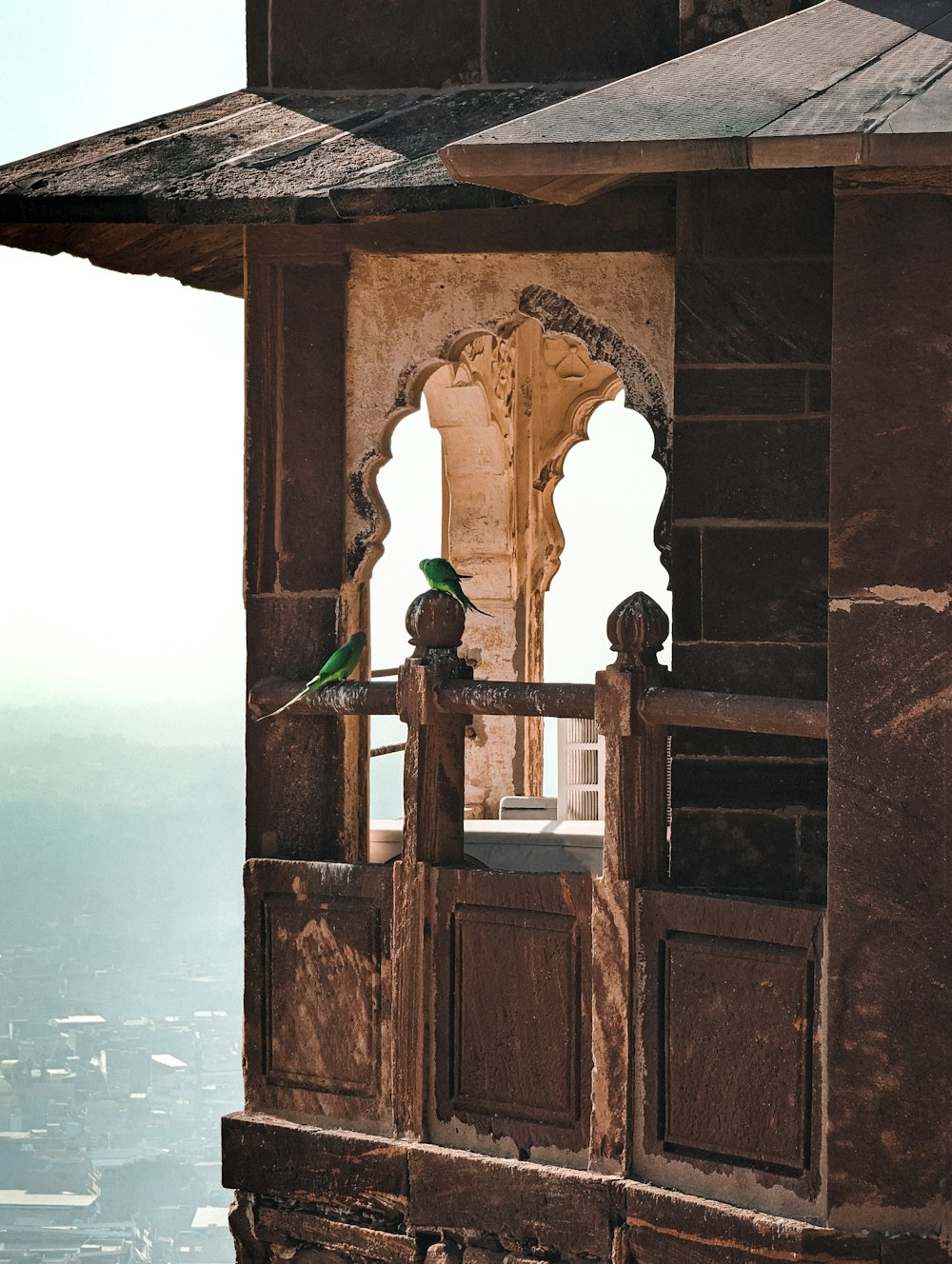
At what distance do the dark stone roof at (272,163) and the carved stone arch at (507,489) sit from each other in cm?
290

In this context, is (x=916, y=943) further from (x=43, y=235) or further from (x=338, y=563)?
(x=43, y=235)

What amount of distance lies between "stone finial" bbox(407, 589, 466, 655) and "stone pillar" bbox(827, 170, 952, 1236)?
158 cm

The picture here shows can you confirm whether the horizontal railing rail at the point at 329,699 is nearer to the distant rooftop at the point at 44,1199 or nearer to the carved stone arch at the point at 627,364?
the carved stone arch at the point at 627,364

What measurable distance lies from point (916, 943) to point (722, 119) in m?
2.18

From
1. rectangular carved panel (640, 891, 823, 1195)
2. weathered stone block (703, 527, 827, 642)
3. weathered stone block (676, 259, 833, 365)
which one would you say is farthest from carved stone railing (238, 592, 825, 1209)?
weathered stone block (676, 259, 833, 365)

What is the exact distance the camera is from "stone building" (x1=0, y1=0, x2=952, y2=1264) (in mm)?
5551

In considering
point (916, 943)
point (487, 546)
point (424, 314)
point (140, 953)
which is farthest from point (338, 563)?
point (140, 953)

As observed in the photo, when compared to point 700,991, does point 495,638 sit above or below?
above

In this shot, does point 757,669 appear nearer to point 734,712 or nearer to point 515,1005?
point 734,712

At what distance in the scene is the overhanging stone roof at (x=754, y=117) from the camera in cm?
510

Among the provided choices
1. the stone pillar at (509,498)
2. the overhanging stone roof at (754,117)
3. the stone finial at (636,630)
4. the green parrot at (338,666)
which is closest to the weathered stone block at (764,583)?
the stone finial at (636,630)

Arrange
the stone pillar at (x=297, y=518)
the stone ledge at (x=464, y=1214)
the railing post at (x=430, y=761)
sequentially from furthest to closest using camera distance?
the stone pillar at (x=297, y=518) < the railing post at (x=430, y=761) < the stone ledge at (x=464, y=1214)

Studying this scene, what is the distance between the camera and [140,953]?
5631 centimetres

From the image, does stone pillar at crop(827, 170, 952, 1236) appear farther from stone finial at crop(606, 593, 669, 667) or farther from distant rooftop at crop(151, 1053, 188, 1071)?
Answer: distant rooftop at crop(151, 1053, 188, 1071)
